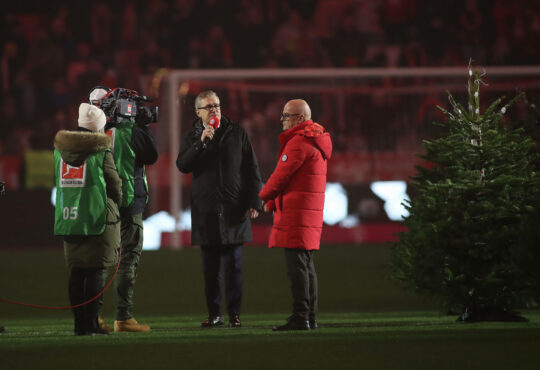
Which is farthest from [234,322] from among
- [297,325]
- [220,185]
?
[220,185]

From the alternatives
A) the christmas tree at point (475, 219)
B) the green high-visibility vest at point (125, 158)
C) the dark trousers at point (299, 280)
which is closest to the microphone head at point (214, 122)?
the green high-visibility vest at point (125, 158)

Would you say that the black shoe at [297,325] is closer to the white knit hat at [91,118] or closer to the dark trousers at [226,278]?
the dark trousers at [226,278]

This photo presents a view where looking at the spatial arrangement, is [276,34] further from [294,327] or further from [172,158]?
[294,327]

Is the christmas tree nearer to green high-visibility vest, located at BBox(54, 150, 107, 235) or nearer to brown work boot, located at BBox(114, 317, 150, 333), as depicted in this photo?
brown work boot, located at BBox(114, 317, 150, 333)

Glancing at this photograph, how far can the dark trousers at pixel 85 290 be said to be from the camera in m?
7.33

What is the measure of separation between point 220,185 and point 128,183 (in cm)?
78

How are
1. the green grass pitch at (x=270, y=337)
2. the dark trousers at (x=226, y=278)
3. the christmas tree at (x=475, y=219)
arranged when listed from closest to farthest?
the green grass pitch at (x=270, y=337), the christmas tree at (x=475, y=219), the dark trousers at (x=226, y=278)

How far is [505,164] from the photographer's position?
827 cm

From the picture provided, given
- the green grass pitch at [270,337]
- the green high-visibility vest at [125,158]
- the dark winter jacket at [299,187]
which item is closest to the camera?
the green grass pitch at [270,337]

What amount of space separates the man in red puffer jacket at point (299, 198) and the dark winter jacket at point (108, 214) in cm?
118

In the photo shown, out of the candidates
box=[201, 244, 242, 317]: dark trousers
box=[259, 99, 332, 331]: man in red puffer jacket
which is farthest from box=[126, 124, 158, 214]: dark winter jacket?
box=[259, 99, 332, 331]: man in red puffer jacket

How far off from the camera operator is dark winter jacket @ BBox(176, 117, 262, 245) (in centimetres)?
39

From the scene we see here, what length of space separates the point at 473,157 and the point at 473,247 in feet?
2.49

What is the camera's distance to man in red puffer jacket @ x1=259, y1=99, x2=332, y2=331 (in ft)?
25.0
